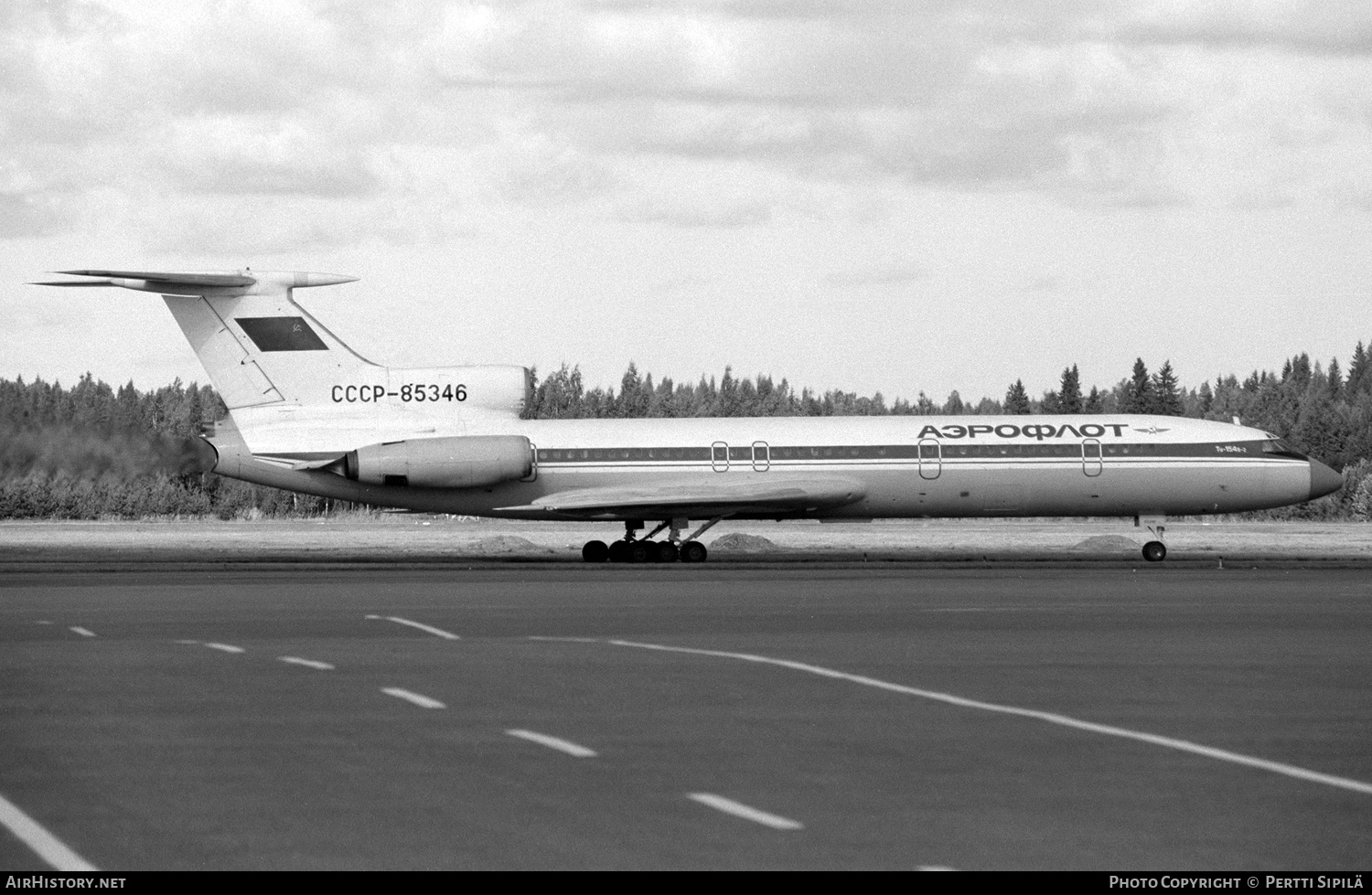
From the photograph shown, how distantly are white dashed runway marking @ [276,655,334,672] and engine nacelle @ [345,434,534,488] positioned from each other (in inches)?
1055

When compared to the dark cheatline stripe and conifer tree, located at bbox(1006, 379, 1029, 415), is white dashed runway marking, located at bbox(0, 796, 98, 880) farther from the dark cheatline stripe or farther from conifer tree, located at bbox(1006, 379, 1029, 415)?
conifer tree, located at bbox(1006, 379, 1029, 415)

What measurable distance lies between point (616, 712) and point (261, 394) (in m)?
34.2

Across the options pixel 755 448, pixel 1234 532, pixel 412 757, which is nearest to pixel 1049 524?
pixel 1234 532

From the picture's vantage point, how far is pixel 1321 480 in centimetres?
5128

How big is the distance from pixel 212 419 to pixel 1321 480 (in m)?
80.0

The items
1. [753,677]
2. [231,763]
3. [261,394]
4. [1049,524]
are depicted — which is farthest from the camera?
[1049,524]

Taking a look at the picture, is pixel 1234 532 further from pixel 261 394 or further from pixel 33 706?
pixel 33 706

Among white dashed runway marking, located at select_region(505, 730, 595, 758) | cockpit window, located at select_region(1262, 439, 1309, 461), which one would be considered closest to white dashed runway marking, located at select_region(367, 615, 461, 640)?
white dashed runway marking, located at select_region(505, 730, 595, 758)

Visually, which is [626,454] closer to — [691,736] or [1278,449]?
[1278,449]

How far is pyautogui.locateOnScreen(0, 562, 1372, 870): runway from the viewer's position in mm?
10289

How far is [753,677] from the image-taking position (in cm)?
1886

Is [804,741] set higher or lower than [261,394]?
lower

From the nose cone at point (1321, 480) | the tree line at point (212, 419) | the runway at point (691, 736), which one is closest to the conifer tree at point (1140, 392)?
the tree line at point (212, 419)

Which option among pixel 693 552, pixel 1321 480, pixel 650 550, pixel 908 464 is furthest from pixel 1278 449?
pixel 650 550
